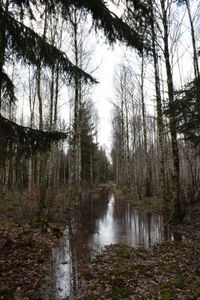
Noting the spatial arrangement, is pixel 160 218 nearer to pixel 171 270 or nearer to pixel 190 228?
pixel 190 228

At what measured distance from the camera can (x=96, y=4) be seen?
3895mm

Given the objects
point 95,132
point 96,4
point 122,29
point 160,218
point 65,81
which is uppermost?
point 95,132

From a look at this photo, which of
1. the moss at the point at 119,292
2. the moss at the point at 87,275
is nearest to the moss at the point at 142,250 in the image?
the moss at the point at 87,275

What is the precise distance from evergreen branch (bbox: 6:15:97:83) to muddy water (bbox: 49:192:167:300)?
15.7 ft

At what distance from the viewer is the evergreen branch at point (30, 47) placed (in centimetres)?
416

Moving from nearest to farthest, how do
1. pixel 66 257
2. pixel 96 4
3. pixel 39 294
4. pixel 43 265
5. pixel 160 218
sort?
pixel 39 294
pixel 96 4
pixel 43 265
pixel 66 257
pixel 160 218

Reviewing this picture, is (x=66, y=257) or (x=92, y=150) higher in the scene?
(x=92, y=150)

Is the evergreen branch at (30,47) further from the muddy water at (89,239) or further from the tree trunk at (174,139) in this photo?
the tree trunk at (174,139)

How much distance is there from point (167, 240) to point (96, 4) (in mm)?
6845

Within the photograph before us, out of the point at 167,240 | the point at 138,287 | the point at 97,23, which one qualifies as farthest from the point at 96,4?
the point at 167,240

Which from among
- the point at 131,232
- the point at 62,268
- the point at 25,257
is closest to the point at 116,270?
the point at 62,268

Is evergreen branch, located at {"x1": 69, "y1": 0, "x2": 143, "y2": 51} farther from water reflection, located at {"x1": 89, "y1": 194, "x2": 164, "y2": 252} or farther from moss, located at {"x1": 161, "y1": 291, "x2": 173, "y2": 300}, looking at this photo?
water reflection, located at {"x1": 89, "y1": 194, "x2": 164, "y2": 252}

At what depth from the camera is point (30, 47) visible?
14.2 feet

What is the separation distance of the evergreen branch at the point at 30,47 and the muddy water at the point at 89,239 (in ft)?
15.7
